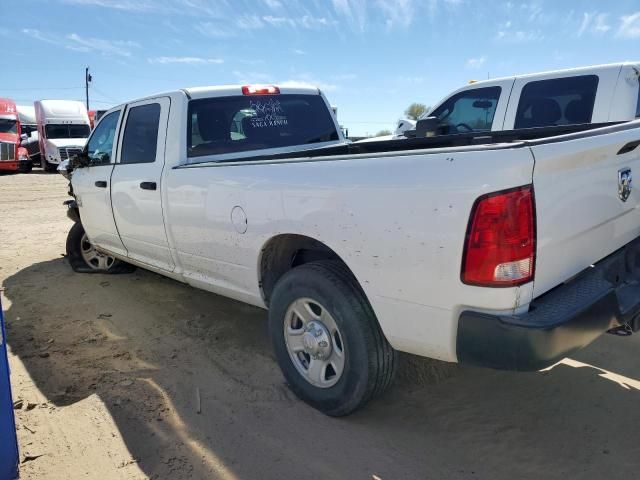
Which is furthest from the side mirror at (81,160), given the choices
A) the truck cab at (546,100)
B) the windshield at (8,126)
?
the windshield at (8,126)

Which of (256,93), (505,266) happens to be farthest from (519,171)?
(256,93)

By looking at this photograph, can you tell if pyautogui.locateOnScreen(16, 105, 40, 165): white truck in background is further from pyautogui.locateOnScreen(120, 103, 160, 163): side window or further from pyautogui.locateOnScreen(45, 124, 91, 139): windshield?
pyautogui.locateOnScreen(120, 103, 160, 163): side window

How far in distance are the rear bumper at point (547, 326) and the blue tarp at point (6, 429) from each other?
6.48 feet

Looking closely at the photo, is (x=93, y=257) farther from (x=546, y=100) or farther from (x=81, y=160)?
(x=546, y=100)

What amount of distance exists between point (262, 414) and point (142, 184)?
2.17 metres

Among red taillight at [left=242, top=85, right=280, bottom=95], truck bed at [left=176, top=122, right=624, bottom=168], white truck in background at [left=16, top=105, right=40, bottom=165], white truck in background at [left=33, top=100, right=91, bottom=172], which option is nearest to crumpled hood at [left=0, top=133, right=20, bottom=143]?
white truck in background at [left=33, top=100, right=91, bottom=172]

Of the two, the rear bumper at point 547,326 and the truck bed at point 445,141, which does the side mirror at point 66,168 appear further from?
the rear bumper at point 547,326

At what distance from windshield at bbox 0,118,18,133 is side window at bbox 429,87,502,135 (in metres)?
21.5

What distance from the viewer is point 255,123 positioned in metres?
4.49

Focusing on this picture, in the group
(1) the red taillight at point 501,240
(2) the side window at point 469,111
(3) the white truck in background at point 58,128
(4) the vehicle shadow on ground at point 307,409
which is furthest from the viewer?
(3) the white truck in background at point 58,128

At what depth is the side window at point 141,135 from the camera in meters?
4.32

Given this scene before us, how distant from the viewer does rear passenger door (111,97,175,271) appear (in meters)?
4.10

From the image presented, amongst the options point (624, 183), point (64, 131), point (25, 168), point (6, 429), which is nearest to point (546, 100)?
point (624, 183)

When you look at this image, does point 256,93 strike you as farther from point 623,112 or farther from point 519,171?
point 623,112
